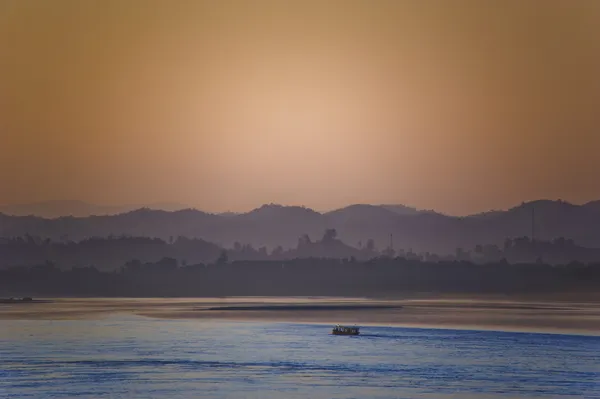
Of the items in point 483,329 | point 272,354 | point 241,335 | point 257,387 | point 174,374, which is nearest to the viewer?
point 257,387

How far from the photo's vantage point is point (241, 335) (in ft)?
274

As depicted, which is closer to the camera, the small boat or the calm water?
the calm water

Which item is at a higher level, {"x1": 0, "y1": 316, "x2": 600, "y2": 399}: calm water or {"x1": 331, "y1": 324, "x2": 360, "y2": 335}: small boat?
{"x1": 331, "y1": 324, "x2": 360, "y2": 335}: small boat

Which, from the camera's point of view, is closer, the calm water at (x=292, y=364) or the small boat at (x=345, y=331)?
the calm water at (x=292, y=364)

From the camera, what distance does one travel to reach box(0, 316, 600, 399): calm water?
49.5 meters

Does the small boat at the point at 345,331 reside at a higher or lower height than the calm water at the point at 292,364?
higher

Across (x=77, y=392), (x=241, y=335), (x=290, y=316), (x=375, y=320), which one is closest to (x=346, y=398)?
(x=77, y=392)

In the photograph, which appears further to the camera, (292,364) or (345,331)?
(345,331)

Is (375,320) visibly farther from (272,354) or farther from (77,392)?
(77,392)

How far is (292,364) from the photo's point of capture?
198 feet

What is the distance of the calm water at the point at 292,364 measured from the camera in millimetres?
49531

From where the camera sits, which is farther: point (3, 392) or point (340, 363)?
point (340, 363)

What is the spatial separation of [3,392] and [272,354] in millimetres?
22085

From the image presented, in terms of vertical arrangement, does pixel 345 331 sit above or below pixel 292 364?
above
